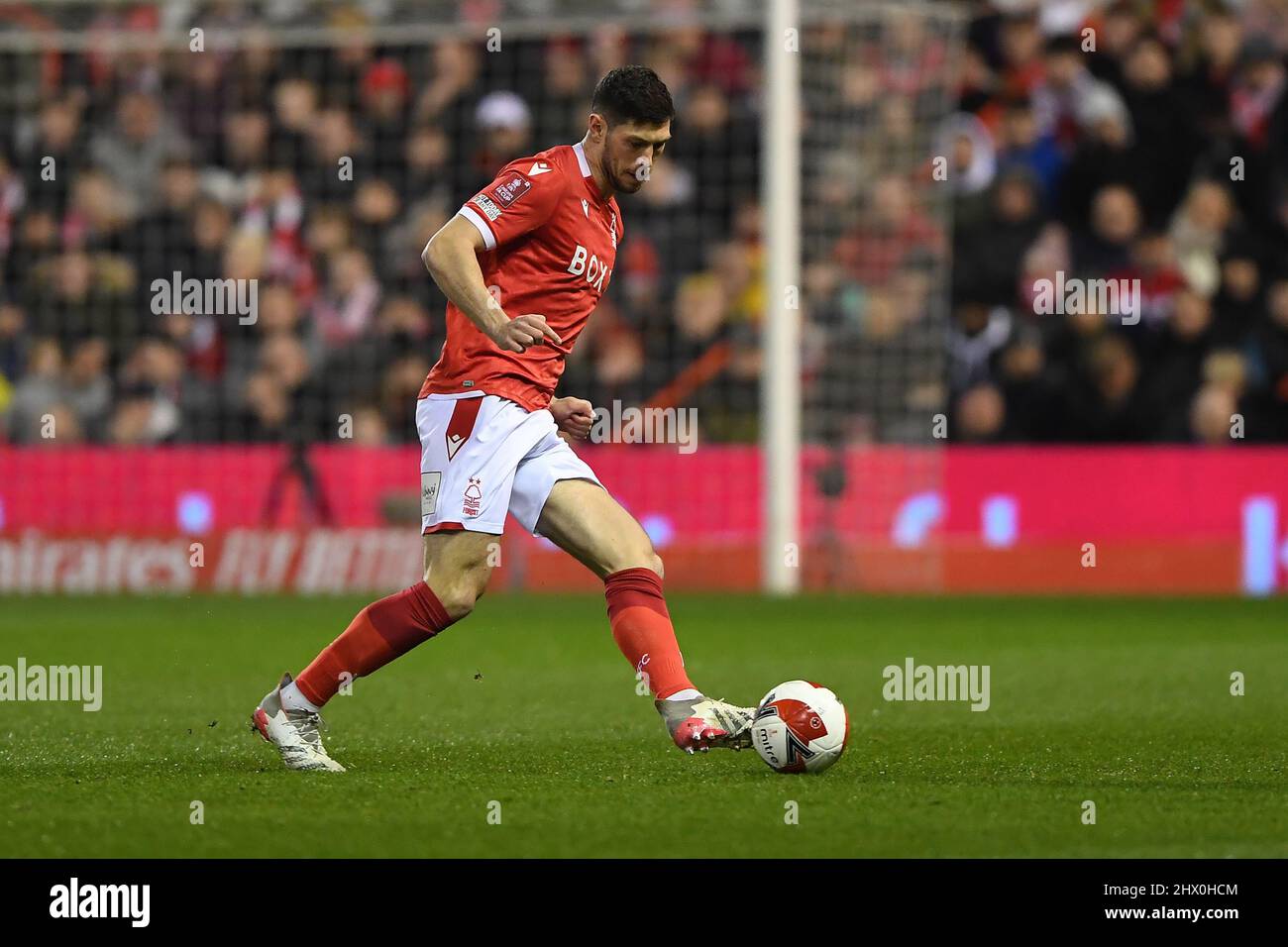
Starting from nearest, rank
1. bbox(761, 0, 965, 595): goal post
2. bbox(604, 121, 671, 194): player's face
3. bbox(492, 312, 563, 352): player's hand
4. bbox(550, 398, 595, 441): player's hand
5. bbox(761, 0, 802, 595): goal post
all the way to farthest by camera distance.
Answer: bbox(492, 312, 563, 352): player's hand → bbox(604, 121, 671, 194): player's face → bbox(550, 398, 595, 441): player's hand → bbox(761, 0, 802, 595): goal post → bbox(761, 0, 965, 595): goal post

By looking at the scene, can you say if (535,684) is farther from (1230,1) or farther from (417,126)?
(1230,1)

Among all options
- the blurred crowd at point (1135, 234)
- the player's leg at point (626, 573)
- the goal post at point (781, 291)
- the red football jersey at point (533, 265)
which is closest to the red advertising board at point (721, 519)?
the goal post at point (781, 291)

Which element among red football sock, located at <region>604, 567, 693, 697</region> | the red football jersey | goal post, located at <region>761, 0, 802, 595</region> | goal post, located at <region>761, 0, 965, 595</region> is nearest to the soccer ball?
red football sock, located at <region>604, 567, 693, 697</region>

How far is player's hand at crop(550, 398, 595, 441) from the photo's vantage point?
255 inches

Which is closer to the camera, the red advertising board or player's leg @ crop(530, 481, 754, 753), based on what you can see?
player's leg @ crop(530, 481, 754, 753)

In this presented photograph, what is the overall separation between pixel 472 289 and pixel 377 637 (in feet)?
3.52

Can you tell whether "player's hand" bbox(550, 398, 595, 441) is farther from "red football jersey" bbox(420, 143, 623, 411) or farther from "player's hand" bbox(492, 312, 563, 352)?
"player's hand" bbox(492, 312, 563, 352)

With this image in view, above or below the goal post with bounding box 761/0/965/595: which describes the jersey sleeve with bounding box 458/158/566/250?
below

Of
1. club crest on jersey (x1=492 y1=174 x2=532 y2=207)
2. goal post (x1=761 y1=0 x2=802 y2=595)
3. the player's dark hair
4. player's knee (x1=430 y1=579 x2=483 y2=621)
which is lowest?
player's knee (x1=430 y1=579 x2=483 y2=621)

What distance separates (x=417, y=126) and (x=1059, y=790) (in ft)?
40.5

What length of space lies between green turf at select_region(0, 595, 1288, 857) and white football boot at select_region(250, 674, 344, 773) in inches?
4.1

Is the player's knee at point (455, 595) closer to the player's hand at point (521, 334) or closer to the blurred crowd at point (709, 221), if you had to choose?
the player's hand at point (521, 334)

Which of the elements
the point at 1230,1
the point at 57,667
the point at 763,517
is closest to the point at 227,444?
the point at 763,517

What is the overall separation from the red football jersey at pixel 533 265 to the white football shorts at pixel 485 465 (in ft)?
0.22
